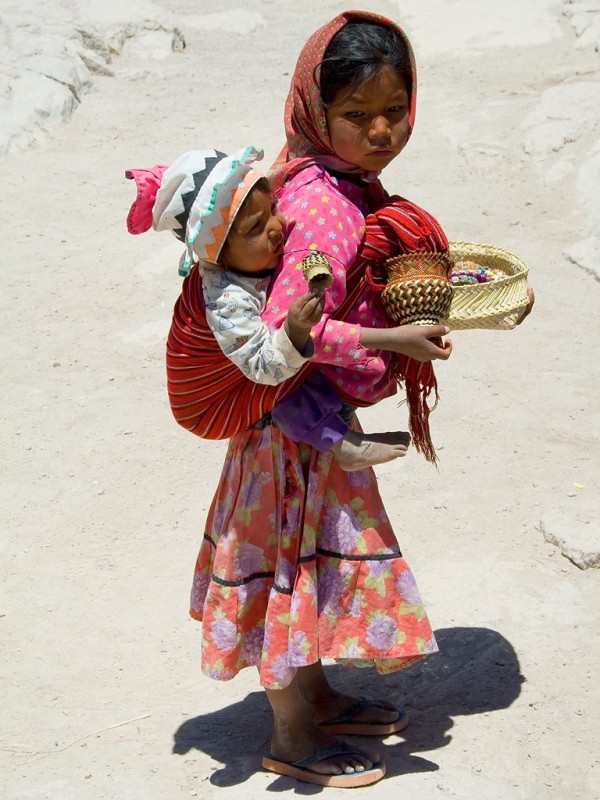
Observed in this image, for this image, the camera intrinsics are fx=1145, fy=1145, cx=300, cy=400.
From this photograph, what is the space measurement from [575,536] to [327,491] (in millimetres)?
1639

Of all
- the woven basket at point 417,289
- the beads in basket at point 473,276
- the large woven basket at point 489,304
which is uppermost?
the woven basket at point 417,289

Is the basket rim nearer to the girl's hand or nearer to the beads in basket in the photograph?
the beads in basket

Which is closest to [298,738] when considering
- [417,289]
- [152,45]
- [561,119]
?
[417,289]

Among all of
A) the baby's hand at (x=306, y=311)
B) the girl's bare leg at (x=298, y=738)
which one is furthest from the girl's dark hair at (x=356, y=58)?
the girl's bare leg at (x=298, y=738)

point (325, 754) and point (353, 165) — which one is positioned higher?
point (353, 165)

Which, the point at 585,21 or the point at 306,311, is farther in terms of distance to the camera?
the point at 585,21

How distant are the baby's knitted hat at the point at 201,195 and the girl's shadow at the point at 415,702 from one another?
155 cm

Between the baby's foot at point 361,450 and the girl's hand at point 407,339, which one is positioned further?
the baby's foot at point 361,450

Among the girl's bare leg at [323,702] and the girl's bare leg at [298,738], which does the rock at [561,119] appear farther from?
the girl's bare leg at [298,738]

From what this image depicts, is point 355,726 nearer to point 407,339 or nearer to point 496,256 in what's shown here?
point 407,339

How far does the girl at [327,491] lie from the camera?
271cm

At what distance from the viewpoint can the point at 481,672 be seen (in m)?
3.75

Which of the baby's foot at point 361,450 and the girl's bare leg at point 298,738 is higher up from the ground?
the baby's foot at point 361,450

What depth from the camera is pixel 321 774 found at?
10.4ft
